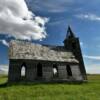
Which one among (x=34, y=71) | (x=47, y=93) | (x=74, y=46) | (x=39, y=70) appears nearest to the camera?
(x=47, y=93)

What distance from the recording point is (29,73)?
98.6 ft

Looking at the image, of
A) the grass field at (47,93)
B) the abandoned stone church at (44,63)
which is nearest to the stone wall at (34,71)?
the abandoned stone church at (44,63)

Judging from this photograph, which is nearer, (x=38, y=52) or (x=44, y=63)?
(x=44, y=63)

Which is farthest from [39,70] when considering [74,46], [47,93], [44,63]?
[47,93]

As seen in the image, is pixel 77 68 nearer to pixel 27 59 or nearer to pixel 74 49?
pixel 74 49

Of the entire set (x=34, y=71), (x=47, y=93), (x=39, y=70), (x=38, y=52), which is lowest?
(x=47, y=93)

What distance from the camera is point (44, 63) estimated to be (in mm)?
31766

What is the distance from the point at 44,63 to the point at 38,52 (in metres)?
2.50

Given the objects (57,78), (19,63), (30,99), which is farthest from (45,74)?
(30,99)

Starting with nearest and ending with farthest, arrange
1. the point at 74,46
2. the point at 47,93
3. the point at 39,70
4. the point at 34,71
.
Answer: the point at 47,93, the point at 34,71, the point at 39,70, the point at 74,46

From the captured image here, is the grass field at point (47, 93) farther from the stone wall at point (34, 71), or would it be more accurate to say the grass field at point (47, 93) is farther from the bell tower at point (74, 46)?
the bell tower at point (74, 46)

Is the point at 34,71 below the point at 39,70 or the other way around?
below

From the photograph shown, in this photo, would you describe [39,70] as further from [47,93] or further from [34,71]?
[47,93]

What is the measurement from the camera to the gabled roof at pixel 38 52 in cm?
3056
